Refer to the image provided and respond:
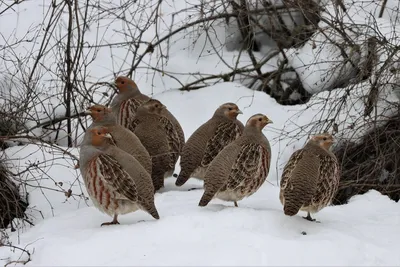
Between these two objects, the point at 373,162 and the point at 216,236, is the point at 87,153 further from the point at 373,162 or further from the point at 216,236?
the point at 373,162

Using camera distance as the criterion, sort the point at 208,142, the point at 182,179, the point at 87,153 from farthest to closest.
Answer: the point at 208,142, the point at 182,179, the point at 87,153

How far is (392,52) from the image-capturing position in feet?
28.0

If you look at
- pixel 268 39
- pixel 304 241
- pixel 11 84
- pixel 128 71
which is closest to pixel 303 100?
pixel 268 39

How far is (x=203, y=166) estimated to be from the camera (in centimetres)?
823

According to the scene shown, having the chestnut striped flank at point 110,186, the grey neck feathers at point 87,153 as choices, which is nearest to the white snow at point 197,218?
the chestnut striped flank at point 110,186

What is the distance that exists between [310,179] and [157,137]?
7.15 feet

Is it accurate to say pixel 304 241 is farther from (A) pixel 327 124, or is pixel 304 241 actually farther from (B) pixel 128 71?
(B) pixel 128 71

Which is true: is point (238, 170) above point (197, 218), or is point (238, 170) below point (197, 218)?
above

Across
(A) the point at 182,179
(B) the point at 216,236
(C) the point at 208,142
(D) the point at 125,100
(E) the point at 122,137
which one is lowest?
(B) the point at 216,236

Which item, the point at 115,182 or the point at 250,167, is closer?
the point at 115,182

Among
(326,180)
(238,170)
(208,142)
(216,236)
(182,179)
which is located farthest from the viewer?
(208,142)

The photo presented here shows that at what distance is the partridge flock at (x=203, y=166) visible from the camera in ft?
22.1

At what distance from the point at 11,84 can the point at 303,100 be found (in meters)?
3.87

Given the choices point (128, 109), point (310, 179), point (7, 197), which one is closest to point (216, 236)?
point (310, 179)
